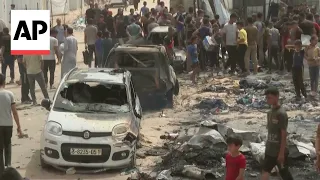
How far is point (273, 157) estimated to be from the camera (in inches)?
339

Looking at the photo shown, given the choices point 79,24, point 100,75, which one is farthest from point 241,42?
point 79,24

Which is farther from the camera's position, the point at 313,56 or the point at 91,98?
the point at 313,56

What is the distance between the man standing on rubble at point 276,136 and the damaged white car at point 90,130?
10.0ft

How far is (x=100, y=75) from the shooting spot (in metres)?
12.5

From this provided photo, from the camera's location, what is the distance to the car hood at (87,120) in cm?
1094

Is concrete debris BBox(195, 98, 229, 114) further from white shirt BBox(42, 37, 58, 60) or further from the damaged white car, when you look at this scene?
the damaged white car

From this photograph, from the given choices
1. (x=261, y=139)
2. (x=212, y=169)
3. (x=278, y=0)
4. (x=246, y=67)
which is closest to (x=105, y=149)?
(x=212, y=169)

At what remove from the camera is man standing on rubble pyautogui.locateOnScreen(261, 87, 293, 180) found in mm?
8430

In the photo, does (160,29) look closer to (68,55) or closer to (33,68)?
(68,55)

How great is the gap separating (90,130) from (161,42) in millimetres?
11599

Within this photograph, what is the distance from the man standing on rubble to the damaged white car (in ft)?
10.0

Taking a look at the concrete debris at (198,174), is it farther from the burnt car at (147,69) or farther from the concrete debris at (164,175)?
the burnt car at (147,69)

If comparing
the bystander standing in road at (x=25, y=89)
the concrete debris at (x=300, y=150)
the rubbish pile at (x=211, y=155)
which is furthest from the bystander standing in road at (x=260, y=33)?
the concrete debris at (x=300, y=150)

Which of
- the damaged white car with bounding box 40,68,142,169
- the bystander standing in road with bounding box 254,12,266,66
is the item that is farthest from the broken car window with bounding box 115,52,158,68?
the bystander standing in road with bounding box 254,12,266,66
